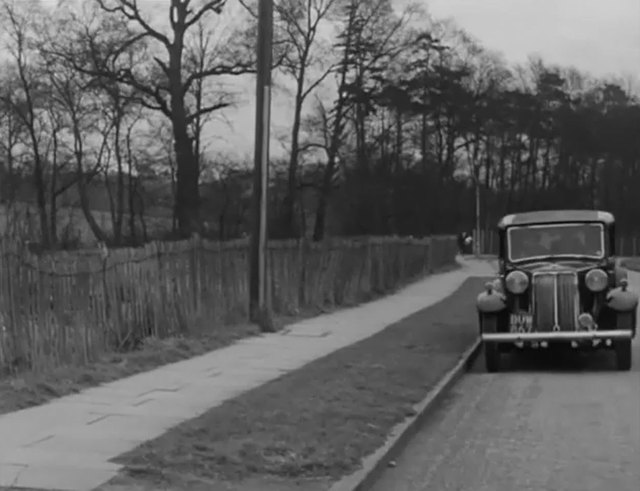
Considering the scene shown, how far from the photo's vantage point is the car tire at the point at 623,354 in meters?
15.0

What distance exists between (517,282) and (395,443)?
22.6 feet

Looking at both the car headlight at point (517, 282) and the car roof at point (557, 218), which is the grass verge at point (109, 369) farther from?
the car roof at point (557, 218)

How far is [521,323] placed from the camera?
50.1 ft

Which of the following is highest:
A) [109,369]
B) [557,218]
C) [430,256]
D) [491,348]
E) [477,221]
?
[477,221]

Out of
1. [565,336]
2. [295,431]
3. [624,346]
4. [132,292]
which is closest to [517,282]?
[565,336]

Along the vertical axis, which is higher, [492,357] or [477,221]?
[477,221]

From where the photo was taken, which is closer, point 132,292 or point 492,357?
point 132,292

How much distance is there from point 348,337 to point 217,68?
3037 cm

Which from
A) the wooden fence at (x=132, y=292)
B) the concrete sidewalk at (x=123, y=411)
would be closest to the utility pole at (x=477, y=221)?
the wooden fence at (x=132, y=292)

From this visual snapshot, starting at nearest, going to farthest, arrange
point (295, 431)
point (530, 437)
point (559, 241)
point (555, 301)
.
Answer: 1. point (295, 431)
2. point (530, 437)
3. point (555, 301)
4. point (559, 241)

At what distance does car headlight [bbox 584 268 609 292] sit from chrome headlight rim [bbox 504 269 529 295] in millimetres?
893

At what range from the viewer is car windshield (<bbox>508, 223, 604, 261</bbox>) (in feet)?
54.1

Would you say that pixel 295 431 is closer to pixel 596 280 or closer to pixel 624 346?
pixel 624 346

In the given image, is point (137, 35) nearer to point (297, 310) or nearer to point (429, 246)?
point (429, 246)
